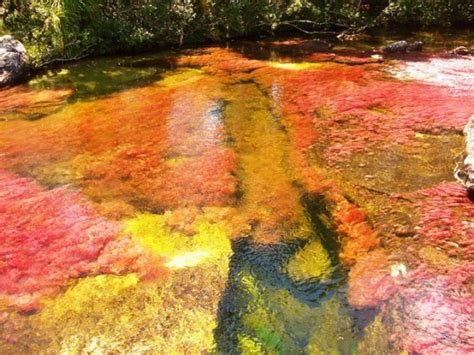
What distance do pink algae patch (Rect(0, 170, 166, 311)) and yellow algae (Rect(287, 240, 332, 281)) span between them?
1.31m

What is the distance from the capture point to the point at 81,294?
3.99 metres

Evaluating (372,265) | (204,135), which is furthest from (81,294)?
(204,135)

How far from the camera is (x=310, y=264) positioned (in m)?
4.27

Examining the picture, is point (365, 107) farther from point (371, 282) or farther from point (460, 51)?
point (460, 51)

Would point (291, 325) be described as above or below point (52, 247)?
below

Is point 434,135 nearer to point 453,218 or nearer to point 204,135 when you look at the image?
point 453,218

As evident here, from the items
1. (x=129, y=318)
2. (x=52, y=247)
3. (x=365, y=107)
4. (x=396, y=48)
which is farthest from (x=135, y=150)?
(x=396, y=48)

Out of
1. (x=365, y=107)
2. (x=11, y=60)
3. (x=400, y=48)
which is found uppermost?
(x=11, y=60)

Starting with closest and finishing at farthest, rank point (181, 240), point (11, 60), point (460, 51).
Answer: point (181, 240) < point (11, 60) < point (460, 51)

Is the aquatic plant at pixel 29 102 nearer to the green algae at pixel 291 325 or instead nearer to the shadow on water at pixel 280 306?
the shadow on water at pixel 280 306

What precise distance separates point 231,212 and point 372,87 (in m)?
5.41

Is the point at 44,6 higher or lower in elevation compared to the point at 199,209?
higher

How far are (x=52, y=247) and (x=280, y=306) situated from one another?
2406 mm

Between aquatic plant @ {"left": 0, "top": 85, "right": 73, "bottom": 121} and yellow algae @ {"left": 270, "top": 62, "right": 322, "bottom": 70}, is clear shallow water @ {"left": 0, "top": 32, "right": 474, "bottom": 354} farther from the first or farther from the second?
yellow algae @ {"left": 270, "top": 62, "right": 322, "bottom": 70}
